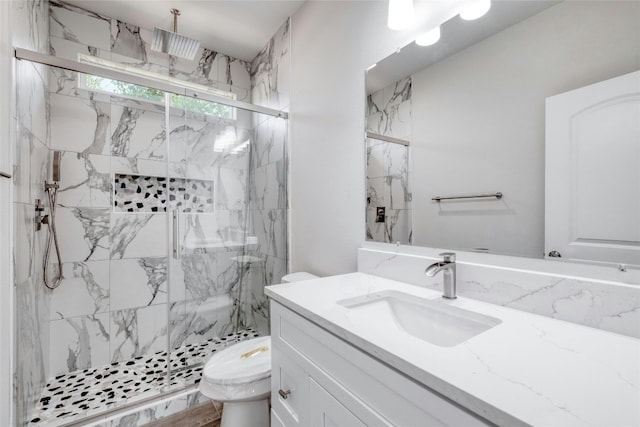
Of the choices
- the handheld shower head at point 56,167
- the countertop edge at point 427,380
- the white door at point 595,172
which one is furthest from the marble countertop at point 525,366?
the handheld shower head at point 56,167

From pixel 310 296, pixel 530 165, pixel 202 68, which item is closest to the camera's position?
pixel 530 165

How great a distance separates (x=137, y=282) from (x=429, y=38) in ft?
8.54

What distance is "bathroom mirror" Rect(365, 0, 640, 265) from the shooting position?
0.73 m

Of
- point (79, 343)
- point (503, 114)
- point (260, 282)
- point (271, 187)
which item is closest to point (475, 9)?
point (503, 114)

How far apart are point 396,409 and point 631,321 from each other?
615 millimetres

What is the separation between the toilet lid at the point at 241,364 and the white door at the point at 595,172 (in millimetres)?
1306

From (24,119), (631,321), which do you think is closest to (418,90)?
(631,321)

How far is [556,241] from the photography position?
2.73 feet

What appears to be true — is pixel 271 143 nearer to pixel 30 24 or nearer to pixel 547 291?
pixel 30 24

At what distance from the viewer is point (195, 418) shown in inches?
65.4

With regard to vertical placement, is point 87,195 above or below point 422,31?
below

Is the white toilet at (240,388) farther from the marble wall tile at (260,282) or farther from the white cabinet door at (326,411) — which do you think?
the marble wall tile at (260,282)

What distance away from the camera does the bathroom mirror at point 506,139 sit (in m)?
0.73

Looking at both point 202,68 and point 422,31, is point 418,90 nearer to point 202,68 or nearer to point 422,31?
point 422,31
